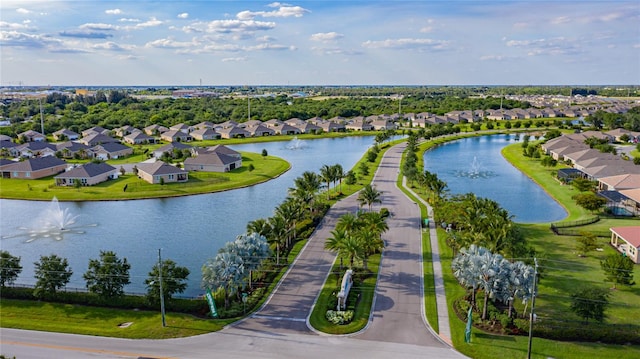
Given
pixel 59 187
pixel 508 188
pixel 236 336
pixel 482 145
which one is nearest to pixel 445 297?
pixel 236 336

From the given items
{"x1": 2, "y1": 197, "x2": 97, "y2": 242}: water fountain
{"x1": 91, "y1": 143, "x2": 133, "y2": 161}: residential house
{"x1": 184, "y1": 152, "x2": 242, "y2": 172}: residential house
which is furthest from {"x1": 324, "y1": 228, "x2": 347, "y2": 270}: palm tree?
{"x1": 91, "y1": 143, "x2": 133, "y2": 161}: residential house

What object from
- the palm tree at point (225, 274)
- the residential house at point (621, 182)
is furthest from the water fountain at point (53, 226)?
the residential house at point (621, 182)

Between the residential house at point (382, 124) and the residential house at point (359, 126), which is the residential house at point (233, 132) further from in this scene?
the residential house at point (382, 124)

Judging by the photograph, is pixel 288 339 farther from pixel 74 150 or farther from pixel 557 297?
pixel 74 150

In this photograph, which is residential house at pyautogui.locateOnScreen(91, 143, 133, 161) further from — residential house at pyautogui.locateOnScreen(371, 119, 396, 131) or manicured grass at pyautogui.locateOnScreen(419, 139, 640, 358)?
residential house at pyautogui.locateOnScreen(371, 119, 396, 131)

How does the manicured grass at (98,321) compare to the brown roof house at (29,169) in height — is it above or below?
below
